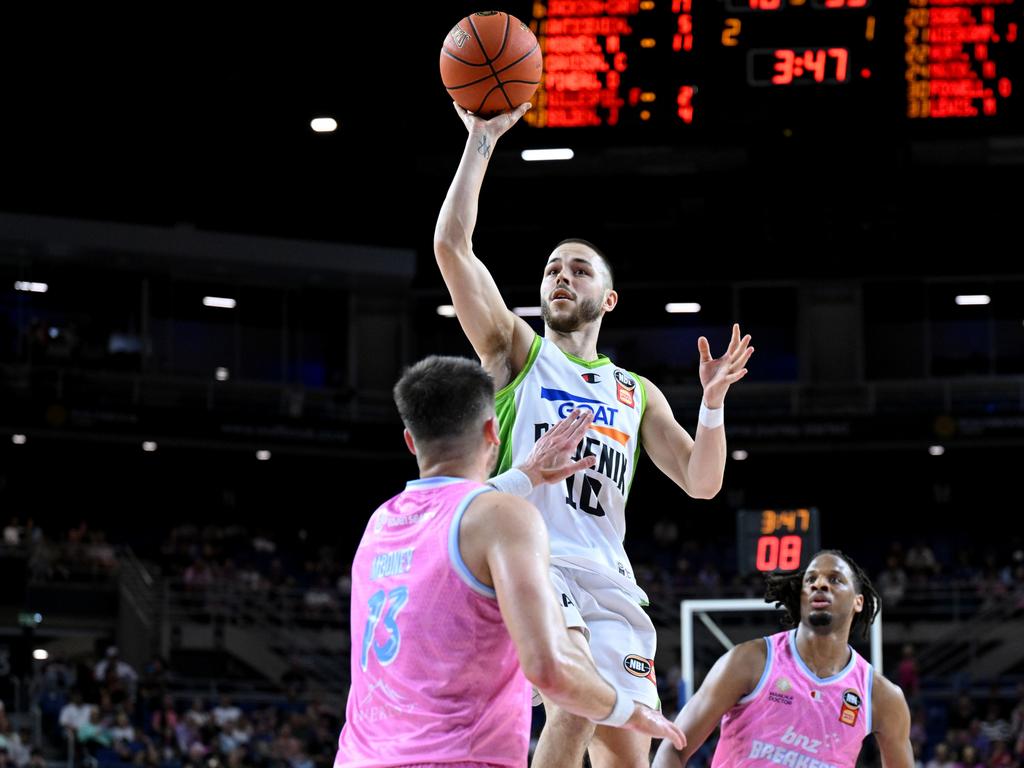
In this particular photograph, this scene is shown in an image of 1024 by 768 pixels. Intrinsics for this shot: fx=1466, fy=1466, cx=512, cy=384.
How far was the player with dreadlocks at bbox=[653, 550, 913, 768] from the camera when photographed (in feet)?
22.2

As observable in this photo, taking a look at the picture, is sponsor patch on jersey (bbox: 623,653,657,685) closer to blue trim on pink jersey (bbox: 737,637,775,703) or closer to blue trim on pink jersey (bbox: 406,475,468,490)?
blue trim on pink jersey (bbox: 737,637,775,703)

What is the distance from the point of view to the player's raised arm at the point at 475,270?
5.57 metres

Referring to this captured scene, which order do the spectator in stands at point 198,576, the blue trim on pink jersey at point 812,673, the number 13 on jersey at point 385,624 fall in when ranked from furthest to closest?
the spectator in stands at point 198,576 → the blue trim on pink jersey at point 812,673 → the number 13 on jersey at point 385,624

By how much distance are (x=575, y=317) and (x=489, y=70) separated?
3.52 ft

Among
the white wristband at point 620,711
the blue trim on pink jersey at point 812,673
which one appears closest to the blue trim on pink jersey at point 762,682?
the blue trim on pink jersey at point 812,673

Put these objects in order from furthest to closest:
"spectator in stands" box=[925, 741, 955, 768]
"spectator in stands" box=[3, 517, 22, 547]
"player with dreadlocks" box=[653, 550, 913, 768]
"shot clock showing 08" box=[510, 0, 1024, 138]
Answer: "spectator in stands" box=[3, 517, 22, 547], "spectator in stands" box=[925, 741, 955, 768], "shot clock showing 08" box=[510, 0, 1024, 138], "player with dreadlocks" box=[653, 550, 913, 768]

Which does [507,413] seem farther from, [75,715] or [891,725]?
[75,715]

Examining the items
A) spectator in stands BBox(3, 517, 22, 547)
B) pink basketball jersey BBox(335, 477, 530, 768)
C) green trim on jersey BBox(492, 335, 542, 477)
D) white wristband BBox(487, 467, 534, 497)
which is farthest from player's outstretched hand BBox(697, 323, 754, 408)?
spectator in stands BBox(3, 517, 22, 547)

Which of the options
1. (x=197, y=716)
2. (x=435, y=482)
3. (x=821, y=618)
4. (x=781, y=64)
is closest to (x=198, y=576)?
(x=197, y=716)

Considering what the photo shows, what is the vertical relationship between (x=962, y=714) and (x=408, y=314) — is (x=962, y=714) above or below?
below

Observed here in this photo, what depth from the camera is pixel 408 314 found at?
2953 cm

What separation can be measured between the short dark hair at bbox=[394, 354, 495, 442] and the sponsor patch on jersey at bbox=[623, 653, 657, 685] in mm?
1861

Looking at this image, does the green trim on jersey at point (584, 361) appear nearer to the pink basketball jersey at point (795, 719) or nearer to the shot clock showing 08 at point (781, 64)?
the pink basketball jersey at point (795, 719)

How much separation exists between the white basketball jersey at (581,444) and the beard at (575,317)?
104 mm
